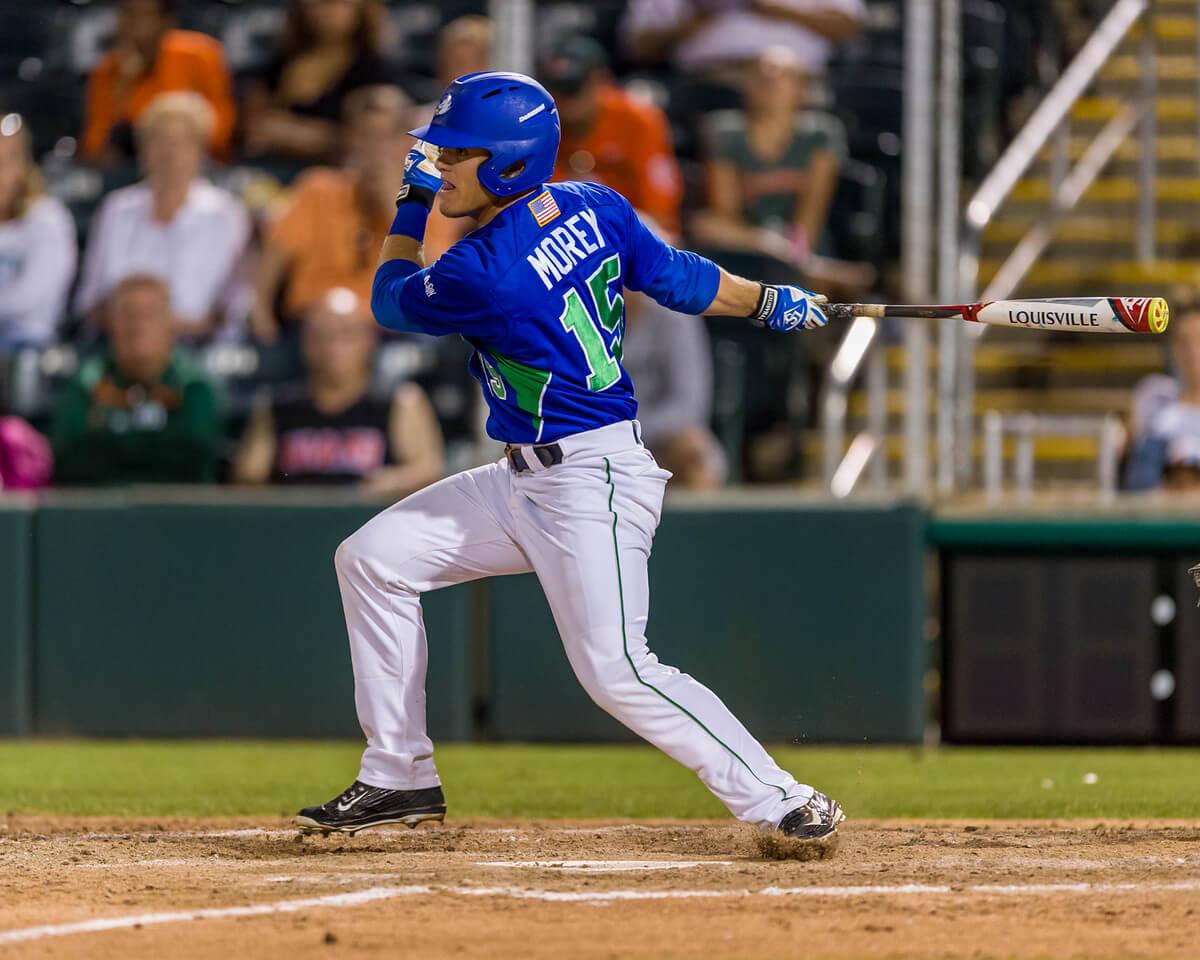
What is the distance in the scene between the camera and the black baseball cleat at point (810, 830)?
483 centimetres

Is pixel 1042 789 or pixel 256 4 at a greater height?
pixel 256 4

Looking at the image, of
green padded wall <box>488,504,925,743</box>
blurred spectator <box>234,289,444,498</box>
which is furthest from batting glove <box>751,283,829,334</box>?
blurred spectator <box>234,289,444,498</box>

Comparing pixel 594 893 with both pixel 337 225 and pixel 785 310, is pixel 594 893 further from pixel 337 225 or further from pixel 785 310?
pixel 337 225

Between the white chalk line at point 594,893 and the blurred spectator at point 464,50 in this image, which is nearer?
the white chalk line at point 594,893

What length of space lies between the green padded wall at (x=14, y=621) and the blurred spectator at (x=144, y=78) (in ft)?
10.2

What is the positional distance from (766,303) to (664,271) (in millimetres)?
308

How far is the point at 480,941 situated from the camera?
3926 mm

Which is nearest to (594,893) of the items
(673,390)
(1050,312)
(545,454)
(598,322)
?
(545,454)

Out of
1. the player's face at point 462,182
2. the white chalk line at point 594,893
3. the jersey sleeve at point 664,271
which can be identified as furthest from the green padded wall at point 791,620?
the white chalk line at point 594,893

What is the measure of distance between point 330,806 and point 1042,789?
2.77 m

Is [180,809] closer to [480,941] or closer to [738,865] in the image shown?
[738,865]

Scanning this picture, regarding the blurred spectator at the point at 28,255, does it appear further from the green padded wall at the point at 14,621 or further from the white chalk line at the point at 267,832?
the white chalk line at the point at 267,832

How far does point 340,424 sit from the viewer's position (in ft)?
29.5

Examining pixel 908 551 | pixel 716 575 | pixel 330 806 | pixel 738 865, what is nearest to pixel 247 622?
pixel 716 575
